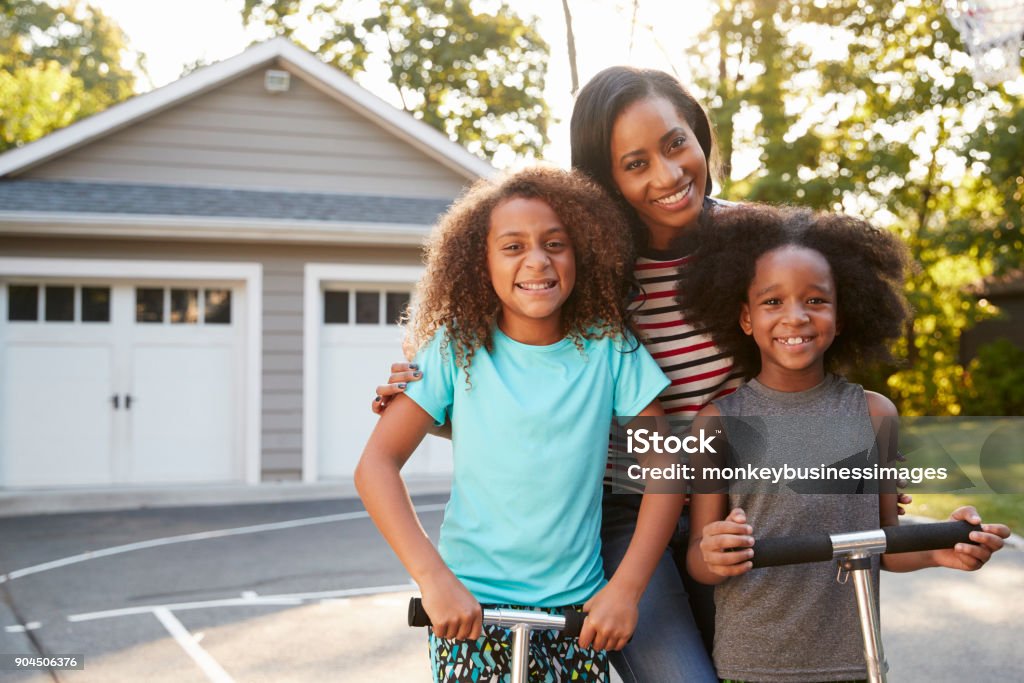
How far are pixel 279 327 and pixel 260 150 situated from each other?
7.85ft

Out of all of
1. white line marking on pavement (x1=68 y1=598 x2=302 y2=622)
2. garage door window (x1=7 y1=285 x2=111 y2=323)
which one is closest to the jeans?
white line marking on pavement (x1=68 y1=598 x2=302 y2=622)

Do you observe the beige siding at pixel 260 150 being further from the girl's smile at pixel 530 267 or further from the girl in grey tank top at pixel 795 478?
the girl in grey tank top at pixel 795 478

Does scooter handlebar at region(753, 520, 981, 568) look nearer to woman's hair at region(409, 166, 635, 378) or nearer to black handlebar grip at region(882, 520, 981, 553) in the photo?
black handlebar grip at region(882, 520, 981, 553)

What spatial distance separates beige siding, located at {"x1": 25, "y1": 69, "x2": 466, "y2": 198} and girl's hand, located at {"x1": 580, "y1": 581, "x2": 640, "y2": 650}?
35.4ft

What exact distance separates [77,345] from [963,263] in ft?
63.3

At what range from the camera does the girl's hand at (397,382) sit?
87.4 inches

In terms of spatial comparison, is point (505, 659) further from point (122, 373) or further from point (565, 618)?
point (122, 373)

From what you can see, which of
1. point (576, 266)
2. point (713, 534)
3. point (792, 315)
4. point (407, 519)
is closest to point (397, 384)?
point (407, 519)

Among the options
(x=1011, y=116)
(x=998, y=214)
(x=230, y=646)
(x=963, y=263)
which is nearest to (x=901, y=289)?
(x=230, y=646)

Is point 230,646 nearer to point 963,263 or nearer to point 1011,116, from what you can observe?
point 1011,116

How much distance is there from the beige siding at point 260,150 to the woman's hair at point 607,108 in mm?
9984

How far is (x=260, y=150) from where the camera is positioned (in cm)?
1315

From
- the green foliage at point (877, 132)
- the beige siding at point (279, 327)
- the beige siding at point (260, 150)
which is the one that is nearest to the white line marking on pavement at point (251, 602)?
the beige siding at point (279, 327)

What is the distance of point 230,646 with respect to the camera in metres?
5.93
